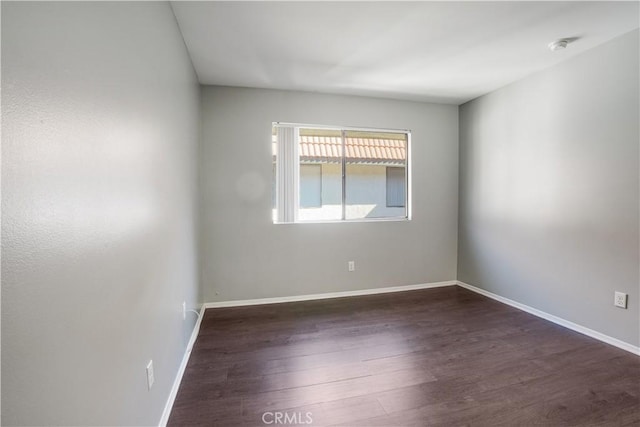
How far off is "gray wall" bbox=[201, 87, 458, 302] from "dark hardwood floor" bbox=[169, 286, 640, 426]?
50cm

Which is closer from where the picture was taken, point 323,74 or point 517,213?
point 323,74

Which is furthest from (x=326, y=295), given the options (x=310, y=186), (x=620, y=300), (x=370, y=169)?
(x=620, y=300)

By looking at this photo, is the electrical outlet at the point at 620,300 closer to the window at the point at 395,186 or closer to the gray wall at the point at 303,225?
the gray wall at the point at 303,225

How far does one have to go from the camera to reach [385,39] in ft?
7.15

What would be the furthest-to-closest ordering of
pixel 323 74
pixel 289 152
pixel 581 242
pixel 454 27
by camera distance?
pixel 289 152
pixel 323 74
pixel 581 242
pixel 454 27

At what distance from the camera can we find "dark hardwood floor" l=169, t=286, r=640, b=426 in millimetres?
1550

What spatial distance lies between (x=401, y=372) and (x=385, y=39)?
2.57 metres

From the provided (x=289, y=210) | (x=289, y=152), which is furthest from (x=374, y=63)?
(x=289, y=210)

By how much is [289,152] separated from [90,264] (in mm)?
2584

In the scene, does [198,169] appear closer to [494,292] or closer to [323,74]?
[323,74]

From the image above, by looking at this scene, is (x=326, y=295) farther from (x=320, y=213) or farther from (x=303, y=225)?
(x=320, y=213)

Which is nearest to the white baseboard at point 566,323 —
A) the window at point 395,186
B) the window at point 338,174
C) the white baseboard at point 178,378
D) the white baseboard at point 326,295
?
the white baseboard at point 326,295

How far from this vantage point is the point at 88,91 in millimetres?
815

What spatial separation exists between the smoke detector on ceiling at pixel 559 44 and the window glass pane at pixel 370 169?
65.9 inches
